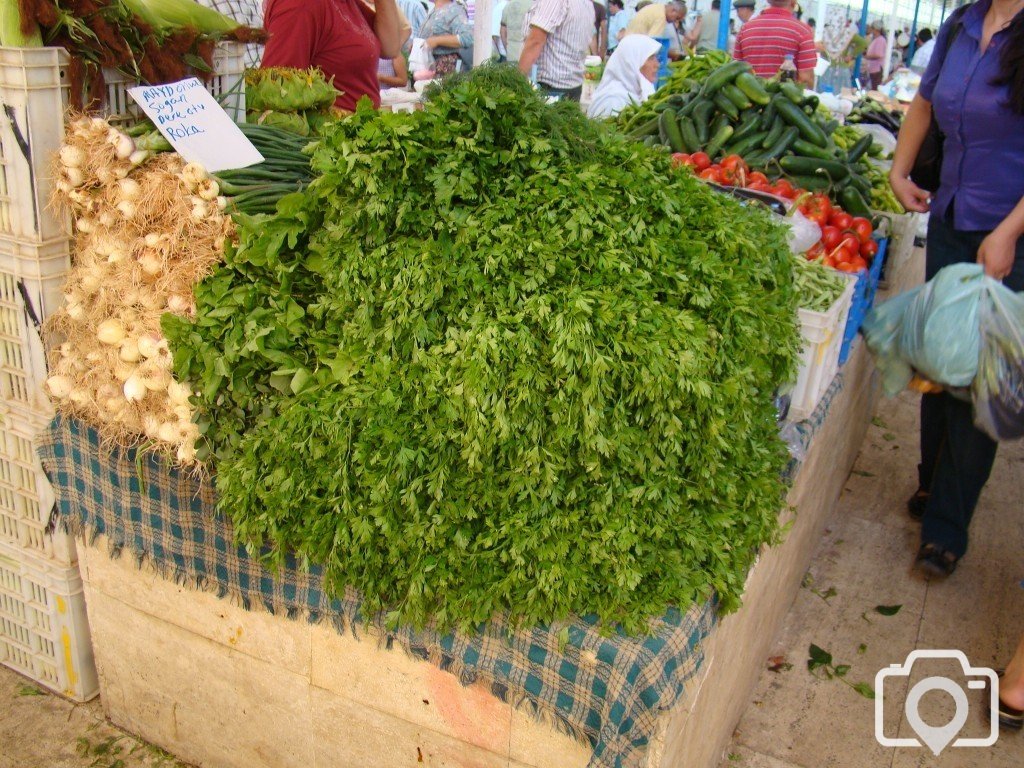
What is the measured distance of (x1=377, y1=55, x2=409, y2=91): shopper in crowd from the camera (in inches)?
288

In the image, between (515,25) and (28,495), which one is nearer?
(28,495)

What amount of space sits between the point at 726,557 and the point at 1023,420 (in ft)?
5.35

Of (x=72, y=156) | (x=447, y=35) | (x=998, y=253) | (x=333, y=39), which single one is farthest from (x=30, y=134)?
(x=447, y=35)

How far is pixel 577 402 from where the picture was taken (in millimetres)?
1714

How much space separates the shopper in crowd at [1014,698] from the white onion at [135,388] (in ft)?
9.45

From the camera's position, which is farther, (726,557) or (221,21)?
(221,21)

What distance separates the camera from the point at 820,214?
→ 3.88 meters

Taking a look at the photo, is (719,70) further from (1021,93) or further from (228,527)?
(228,527)

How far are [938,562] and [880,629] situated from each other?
19.0 inches

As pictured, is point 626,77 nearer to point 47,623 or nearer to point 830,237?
point 830,237

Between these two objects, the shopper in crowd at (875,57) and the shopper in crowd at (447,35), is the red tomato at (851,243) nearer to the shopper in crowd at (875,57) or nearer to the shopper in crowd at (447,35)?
the shopper in crowd at (447,35)

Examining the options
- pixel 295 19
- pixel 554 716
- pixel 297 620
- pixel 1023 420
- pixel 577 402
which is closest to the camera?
pixel 577 402

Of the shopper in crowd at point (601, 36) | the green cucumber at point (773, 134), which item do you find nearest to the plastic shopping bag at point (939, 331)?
the green cucumber at point (773, 134)

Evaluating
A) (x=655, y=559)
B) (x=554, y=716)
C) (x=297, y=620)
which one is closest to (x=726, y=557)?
(x=655, y=559)
